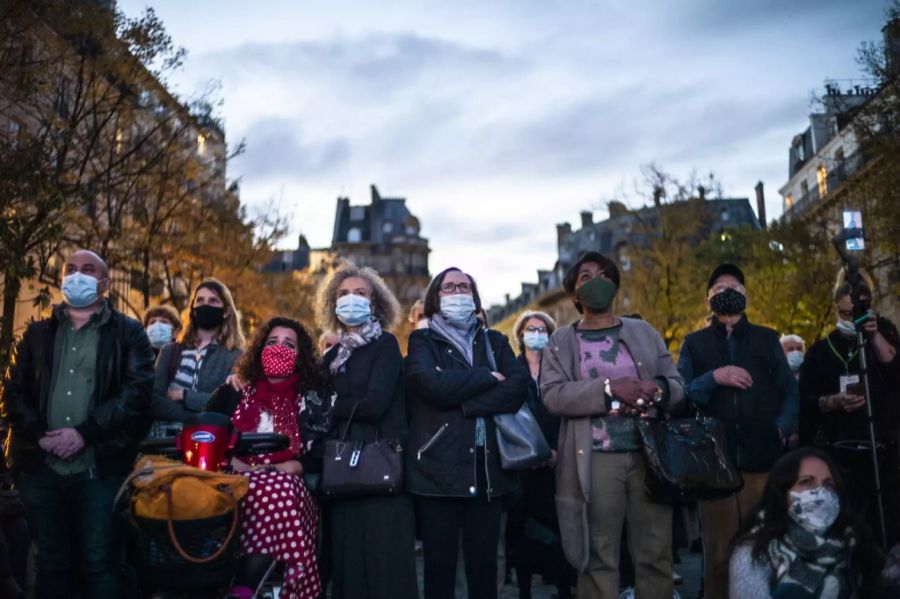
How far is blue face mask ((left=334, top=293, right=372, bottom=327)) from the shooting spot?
6863mm

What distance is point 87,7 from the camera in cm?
1706

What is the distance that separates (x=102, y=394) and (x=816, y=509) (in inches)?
178

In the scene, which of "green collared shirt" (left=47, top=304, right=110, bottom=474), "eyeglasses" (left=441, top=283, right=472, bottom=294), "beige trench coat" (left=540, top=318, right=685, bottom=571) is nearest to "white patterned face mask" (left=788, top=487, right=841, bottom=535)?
"beige trench coat" (left=540, top=318, right=685, bottom=571)

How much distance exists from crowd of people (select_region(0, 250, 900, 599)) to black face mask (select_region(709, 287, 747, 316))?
9.8 inches

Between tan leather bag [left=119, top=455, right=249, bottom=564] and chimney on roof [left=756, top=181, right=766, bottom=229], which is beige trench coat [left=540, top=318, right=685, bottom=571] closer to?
tan leather bag [left=119, top=455, right=249, bottom=564]

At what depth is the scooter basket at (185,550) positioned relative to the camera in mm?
4660

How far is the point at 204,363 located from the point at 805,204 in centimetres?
5234

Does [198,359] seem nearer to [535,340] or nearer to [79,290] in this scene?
[79,290]

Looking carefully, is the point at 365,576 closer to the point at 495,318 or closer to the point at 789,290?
the point at 789,290

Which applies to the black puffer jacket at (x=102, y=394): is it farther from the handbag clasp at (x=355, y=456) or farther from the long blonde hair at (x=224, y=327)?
the handbag clasp at (x=355, y=456)

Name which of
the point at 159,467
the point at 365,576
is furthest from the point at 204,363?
the point at 159,467

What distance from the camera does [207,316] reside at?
8.06 meters

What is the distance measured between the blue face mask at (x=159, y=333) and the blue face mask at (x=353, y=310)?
329 cm

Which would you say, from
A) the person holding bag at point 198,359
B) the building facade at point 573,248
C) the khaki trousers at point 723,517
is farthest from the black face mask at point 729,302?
the building facade at point 573,248
